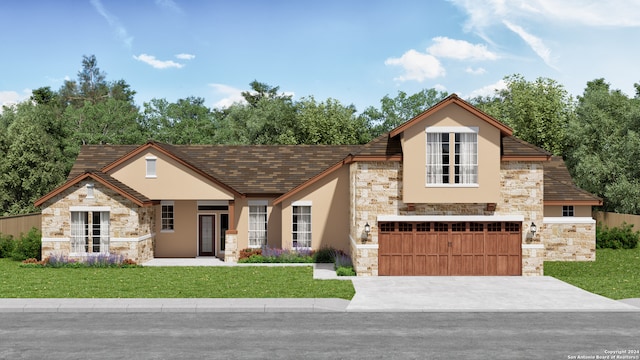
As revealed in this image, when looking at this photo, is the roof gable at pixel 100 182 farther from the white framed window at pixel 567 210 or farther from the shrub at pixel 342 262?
the white framed window at pixel 567 210

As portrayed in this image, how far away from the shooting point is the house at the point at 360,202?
24.1 metres

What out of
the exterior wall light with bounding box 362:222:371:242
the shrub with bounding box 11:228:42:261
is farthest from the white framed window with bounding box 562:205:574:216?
the shrub with bounding box 11:228:42:261

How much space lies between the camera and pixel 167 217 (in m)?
32.4

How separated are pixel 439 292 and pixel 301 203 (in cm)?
1153

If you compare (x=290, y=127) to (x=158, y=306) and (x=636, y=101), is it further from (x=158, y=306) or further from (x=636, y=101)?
(x=158, y=306)

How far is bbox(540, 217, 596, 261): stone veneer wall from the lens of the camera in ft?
102

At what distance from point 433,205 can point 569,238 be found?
34.3 feet

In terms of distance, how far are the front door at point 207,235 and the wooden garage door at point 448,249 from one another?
36.7 feet

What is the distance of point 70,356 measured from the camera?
12.4 metres

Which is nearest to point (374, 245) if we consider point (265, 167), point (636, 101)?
point (265, 167)

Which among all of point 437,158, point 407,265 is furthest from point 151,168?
point 437,158

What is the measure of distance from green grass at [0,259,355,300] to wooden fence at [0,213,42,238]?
24.2 feet

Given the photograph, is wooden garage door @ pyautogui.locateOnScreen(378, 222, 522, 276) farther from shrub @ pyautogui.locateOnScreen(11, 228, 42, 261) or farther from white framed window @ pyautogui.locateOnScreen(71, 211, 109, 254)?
shrub @ pyautogui.locateOnScreen(11, 228, 42, 261)

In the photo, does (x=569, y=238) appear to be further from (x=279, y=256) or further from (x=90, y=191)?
(x=90, y=191)
